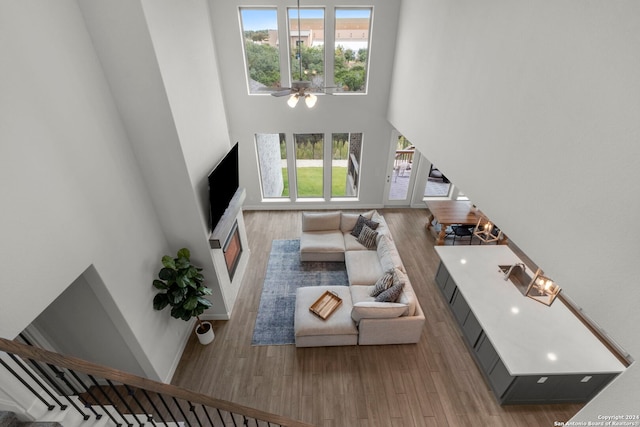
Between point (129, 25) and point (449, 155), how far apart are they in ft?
13.1

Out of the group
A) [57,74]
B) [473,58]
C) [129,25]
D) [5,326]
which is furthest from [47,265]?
[473,58]

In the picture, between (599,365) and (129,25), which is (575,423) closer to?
(599,365)

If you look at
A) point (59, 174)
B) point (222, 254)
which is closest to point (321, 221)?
point (222, 254)

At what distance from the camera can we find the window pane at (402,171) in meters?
8.04

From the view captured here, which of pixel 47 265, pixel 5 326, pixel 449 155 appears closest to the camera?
pixel 5 326

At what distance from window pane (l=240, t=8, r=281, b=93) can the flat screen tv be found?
8.17ft

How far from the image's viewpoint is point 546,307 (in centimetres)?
411

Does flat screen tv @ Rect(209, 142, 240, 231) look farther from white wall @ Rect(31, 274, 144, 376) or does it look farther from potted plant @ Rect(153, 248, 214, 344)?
white wall @ Rect(31, 274, 144, 376)

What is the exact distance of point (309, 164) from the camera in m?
7.73

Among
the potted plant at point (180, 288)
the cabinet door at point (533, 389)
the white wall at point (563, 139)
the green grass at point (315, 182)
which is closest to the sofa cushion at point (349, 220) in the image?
the green grass at point (315, 182)

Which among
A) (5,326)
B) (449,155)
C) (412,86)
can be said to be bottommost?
(5,326)

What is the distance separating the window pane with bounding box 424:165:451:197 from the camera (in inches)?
328

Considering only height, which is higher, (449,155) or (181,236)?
(449,155)

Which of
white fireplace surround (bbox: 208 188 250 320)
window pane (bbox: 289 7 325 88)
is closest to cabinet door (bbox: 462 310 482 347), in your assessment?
white fireplace surround (bbox: 208 188 250 320)
